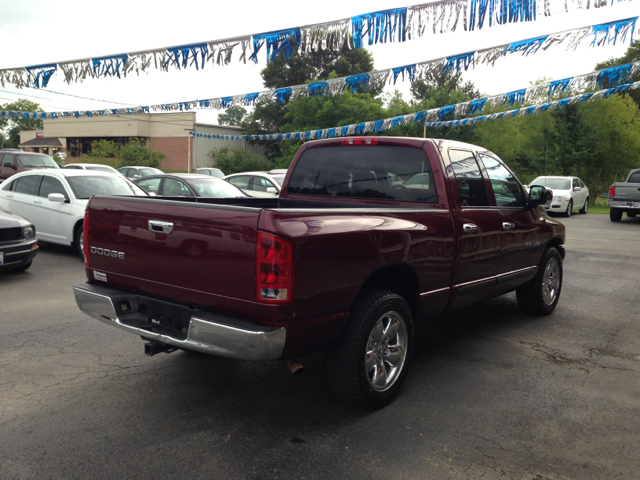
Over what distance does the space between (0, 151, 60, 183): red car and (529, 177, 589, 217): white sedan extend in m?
19.5

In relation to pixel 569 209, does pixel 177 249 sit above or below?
above

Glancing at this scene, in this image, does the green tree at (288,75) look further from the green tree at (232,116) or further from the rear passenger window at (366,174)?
the green tree at (232,116)

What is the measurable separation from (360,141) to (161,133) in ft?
165

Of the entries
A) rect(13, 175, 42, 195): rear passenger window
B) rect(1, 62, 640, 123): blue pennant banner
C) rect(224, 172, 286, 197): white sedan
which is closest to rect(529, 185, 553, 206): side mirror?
rect(1, 62, 640, 123): blue pennant banner

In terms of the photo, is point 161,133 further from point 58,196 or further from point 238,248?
point 238,248

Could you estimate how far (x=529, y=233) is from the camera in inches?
226

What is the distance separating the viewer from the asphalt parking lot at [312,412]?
10.0 ft

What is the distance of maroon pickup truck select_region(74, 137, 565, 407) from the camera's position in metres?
3.13

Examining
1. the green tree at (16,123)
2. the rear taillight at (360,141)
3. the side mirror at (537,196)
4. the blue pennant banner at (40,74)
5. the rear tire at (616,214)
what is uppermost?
the green tree at (16,123)

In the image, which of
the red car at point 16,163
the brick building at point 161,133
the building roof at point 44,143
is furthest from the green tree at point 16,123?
the red car at point 16,163

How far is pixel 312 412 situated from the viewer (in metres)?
3.73

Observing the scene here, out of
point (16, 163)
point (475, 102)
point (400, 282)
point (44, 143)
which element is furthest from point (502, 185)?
point (44, 143)

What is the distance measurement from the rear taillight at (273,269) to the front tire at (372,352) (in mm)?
656

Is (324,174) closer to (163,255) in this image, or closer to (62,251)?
(163,255)
